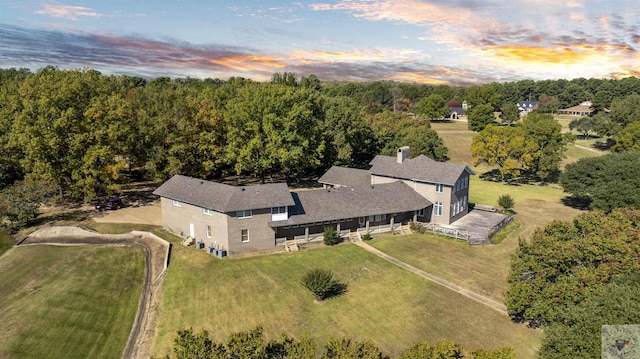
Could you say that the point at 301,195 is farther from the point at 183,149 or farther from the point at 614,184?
the point at 614,184

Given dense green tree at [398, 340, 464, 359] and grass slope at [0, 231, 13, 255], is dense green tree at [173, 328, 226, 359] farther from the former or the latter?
grass slope at [0, 231, 13, 255]

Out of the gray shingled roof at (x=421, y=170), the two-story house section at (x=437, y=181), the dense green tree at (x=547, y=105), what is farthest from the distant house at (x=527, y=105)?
the two-story house section at (x=437, y=181)

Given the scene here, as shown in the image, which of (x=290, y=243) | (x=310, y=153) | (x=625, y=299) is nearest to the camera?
(x=625, y=299)

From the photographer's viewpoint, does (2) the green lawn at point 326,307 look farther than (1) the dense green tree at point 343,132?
No

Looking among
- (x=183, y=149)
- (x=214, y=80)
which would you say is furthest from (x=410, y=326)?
(x=214, y=80)

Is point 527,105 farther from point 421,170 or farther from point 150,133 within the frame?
point 150,133

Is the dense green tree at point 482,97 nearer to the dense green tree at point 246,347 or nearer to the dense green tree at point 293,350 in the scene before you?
the dense green tree at point 293,350
